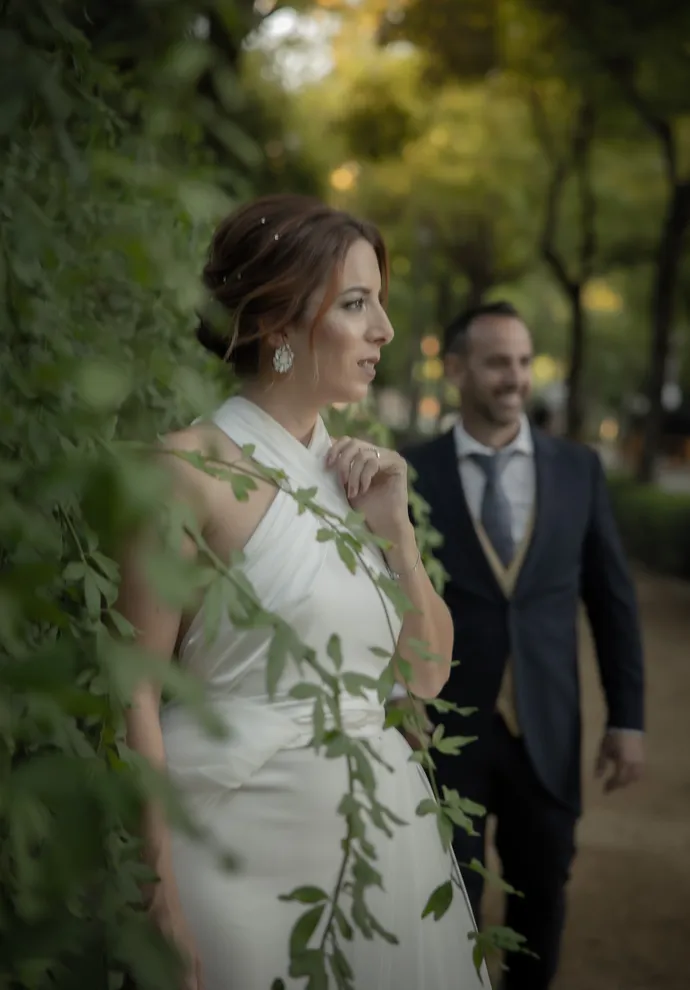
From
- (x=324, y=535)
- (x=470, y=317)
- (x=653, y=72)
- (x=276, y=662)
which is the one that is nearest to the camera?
(x=276, y=662)

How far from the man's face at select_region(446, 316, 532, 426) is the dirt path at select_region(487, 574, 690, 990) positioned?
2172 mm

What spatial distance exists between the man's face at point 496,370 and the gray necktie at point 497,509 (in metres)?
0.12

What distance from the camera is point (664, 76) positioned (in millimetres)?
15953

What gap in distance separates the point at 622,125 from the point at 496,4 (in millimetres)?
2733

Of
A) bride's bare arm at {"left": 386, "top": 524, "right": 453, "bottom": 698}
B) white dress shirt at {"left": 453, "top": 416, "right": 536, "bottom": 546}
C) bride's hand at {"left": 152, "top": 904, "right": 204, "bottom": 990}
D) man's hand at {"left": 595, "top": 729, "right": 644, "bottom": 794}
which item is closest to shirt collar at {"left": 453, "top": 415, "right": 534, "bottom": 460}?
white dress shirt at {"left": 453, "top": 416, "right": 536, "bottom": 546}

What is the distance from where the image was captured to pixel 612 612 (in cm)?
377

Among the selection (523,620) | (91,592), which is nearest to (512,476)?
(523,620)

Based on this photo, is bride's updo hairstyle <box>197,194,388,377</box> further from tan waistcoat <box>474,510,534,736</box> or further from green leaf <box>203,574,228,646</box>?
tan waistcoat <box>474,510,534,736</box>

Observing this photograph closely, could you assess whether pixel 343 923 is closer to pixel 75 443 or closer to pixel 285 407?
pixel 75 443

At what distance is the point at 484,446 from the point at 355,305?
5.66 feet

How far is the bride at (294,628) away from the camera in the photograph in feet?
6.31

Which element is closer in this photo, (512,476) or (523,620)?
(523,620)

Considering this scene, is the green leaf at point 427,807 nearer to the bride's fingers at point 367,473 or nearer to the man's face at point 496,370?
the bride's fingers at point 367,473

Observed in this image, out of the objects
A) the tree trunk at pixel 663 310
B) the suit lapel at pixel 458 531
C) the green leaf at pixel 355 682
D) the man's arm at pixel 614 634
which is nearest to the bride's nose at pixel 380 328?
the green leaf at pixel 355 682
